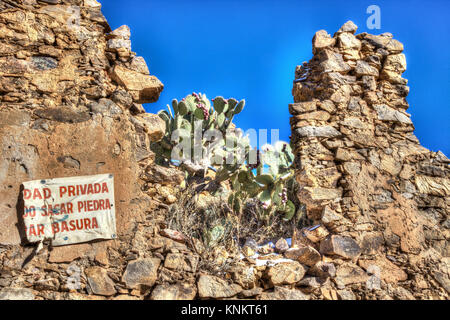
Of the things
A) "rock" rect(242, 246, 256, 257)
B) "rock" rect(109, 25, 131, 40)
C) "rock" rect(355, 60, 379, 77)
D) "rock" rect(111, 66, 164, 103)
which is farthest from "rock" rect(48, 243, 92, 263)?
"rock" rect(355, 60, 379, 77)

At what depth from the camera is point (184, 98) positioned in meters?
6.05

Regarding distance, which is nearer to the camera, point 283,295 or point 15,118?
point 15,118

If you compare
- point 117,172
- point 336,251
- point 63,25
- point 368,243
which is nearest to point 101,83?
point 63,25

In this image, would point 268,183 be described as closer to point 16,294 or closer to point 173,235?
point 173,235

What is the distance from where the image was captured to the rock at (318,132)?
4063 mm

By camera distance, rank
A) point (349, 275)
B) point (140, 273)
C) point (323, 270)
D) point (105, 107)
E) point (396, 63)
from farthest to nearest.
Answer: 1. point (396, 63)
2. point (349, 275)
3. point (323, 270)
4. point (105, 107)
5. point (140, 273)

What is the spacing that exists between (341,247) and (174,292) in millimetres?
1723

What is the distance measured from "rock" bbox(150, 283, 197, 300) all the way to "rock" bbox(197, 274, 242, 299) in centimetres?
7

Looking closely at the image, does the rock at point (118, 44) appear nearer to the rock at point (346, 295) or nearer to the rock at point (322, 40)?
the rock at point (322, 40)

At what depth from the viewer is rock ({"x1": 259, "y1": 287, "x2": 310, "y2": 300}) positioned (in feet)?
10.8

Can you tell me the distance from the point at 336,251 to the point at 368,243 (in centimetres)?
39

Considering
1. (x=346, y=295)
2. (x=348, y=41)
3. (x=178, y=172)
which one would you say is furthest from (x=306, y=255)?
(x=348, y=41)

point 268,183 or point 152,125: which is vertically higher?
point 152,125

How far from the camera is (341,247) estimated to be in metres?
3.68
